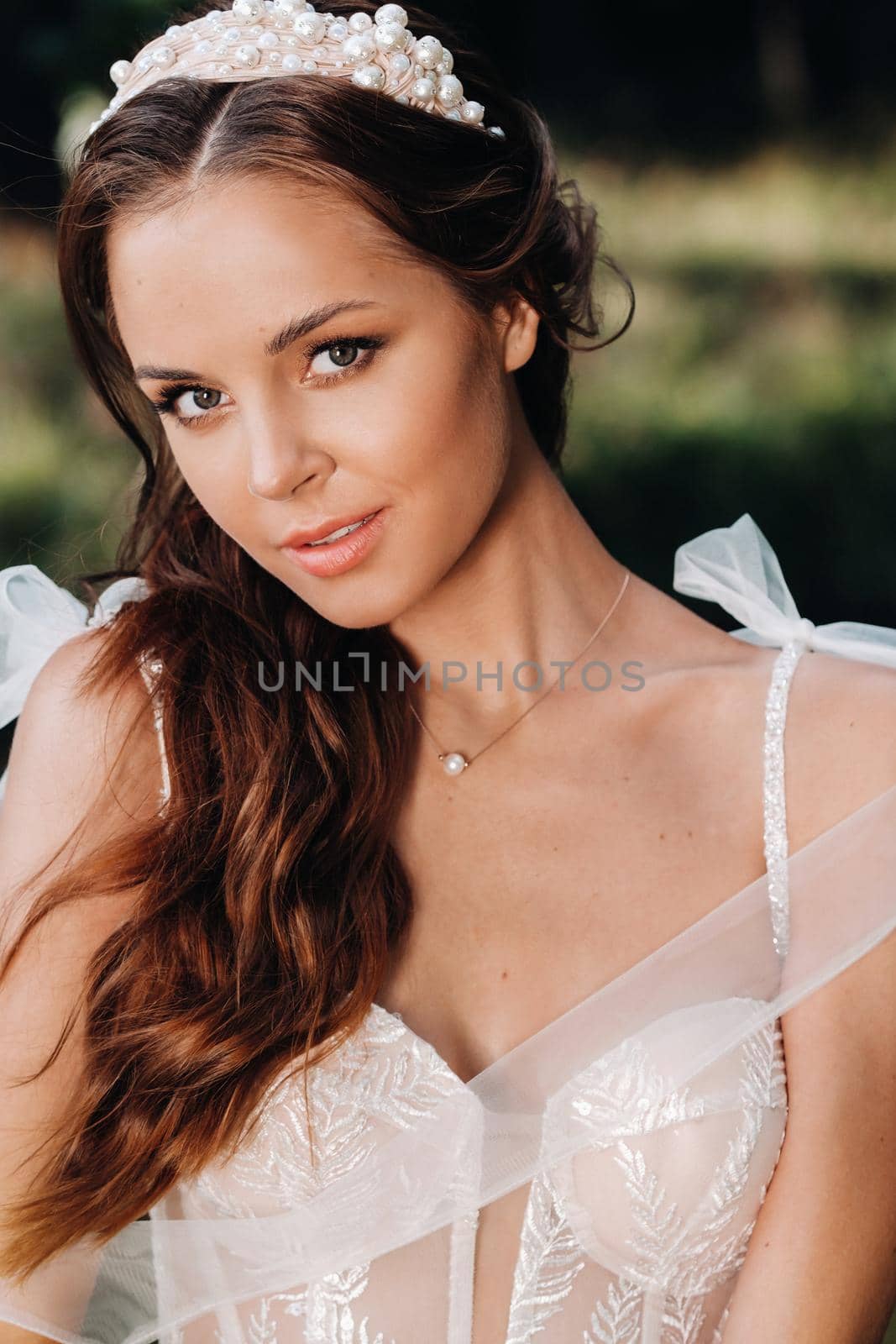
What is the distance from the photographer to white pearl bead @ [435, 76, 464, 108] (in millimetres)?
1386

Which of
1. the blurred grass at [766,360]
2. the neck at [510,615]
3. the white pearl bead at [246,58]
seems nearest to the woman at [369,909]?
the white pearl bead at [246,58]

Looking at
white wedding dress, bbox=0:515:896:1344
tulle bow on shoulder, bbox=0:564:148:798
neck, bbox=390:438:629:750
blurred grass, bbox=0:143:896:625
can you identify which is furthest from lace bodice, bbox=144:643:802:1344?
blurred grass, bbox=0:143:896:625

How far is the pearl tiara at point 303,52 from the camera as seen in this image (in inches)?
51.9

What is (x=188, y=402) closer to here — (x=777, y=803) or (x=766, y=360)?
(x=777, y=803)

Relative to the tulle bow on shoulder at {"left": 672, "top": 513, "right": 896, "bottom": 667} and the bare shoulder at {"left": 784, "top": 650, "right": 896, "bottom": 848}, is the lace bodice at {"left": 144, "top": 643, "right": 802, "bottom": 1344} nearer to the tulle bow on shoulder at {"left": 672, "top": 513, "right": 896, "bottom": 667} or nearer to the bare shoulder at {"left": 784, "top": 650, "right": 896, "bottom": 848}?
the bare shoulder at {"left": 784, "top": 650, "right": 896, "bottom": 848}

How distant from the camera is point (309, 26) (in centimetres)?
132

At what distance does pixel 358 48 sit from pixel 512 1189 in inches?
41.5

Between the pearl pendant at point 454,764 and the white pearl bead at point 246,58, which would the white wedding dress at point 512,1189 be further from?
the white pearl bead at point 246,58

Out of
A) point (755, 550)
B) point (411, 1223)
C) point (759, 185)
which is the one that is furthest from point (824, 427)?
point (411, 1223)

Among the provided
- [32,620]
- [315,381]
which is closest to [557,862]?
[315,381]

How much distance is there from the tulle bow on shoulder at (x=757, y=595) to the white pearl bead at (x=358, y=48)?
724 mm

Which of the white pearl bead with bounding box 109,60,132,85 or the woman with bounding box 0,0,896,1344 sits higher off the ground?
the white pearl bead with bounding box 109,60,132,85

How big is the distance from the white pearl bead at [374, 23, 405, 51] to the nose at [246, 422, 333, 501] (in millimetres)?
386

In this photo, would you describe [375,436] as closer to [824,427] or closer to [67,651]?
[67,651]
